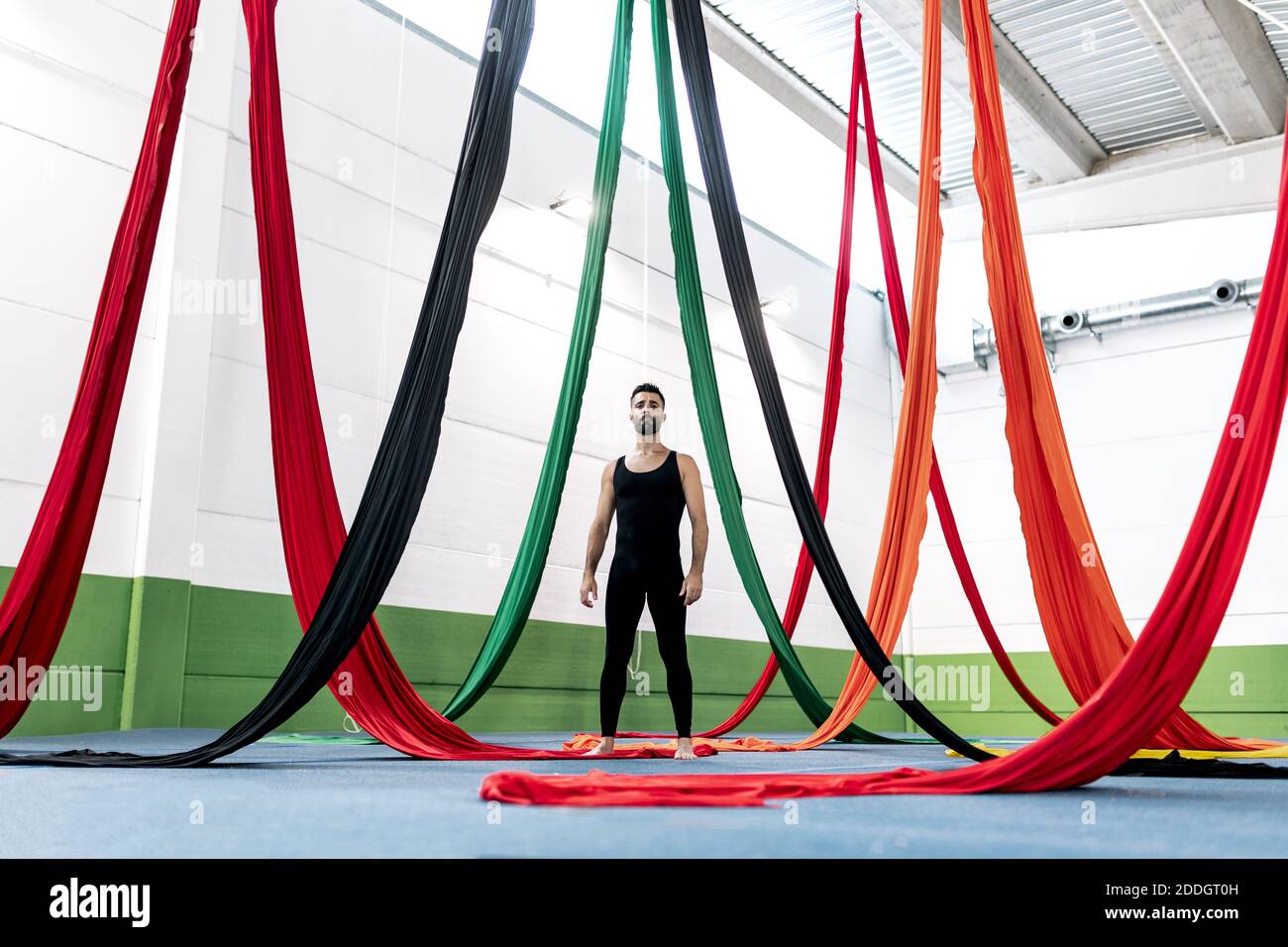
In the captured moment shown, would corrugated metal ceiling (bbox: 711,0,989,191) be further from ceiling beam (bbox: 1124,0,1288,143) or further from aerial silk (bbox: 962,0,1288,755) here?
aerial silk (bbox: 962,0,1288,755)

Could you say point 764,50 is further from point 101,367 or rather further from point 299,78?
point 101,367

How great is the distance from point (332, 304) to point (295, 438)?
236 cm

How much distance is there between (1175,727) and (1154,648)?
Answer: 1.96 m

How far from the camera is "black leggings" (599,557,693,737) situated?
356 cm

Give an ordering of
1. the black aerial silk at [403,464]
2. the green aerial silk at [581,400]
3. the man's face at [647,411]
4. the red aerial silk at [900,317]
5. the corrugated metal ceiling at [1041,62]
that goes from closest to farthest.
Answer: the black aerial silk at [403,464] → the man's face at [647,411] → the green aerial silk at [581,400] → the red aerial silk at [900,317] → the corrugated metal ceiling at [1041,62]

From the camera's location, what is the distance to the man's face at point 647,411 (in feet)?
12.1

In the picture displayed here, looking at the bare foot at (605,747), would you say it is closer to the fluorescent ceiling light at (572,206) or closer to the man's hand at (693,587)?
the man's hand at (693,587)

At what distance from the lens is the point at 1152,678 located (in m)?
2.10

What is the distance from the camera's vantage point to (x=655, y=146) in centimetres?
747

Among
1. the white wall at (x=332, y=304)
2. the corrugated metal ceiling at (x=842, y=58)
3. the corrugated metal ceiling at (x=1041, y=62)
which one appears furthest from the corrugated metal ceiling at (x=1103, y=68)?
the white wall at (x=332, y=304)

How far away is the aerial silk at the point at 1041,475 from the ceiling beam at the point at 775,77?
162 inches

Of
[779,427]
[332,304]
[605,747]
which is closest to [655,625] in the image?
[605,747]

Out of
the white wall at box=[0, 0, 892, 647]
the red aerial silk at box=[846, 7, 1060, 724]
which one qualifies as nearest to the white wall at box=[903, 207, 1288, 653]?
the white wall at box=[0, 0, 892, 647]
